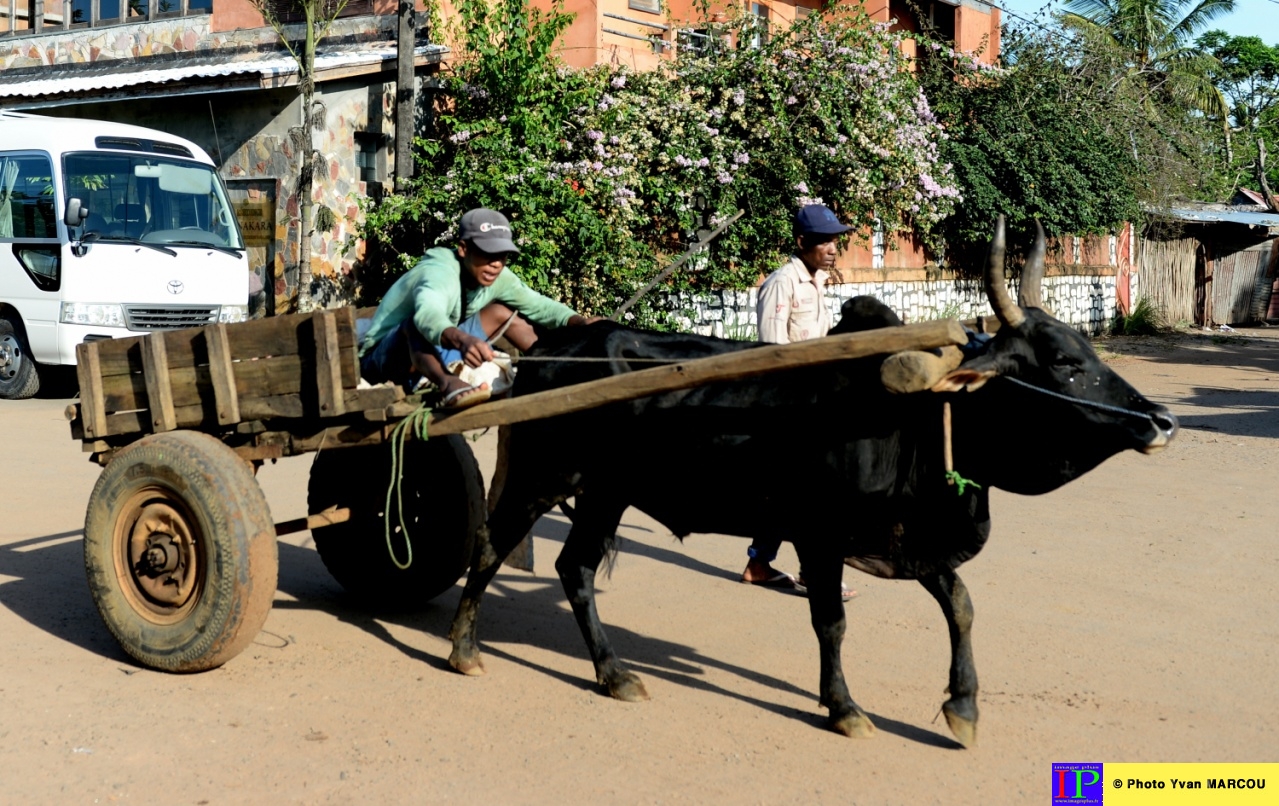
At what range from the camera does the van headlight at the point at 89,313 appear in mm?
13688

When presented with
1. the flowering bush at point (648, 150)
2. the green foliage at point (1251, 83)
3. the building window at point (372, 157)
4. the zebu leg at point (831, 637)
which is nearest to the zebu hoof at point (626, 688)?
the zebu leg at point (831, 637)

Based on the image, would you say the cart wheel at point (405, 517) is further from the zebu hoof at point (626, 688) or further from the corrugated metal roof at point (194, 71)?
the corrugated metal roof at point (194, 71)

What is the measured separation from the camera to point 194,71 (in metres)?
16.5

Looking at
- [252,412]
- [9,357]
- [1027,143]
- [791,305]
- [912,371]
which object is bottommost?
[9,357]

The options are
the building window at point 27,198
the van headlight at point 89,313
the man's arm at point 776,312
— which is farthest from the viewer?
the building window at point 27,198

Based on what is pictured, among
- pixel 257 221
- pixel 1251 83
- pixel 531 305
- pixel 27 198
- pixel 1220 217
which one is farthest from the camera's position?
pixel 1251 83

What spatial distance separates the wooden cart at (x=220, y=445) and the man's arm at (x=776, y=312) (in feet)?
5.46

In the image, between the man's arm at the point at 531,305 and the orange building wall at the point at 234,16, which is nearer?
the man's arm at the point at 531,305

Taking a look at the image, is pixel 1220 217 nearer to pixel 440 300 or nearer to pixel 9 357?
pixel 9 357

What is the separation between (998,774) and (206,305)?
1164cm

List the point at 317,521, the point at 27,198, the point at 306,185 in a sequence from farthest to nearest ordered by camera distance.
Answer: the point at 306,185 < the point at 27,198 < the point at 317,521

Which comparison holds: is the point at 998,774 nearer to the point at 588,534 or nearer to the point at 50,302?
the point at 588,534

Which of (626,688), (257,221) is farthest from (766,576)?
(257,221)

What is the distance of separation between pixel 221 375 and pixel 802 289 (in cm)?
291
